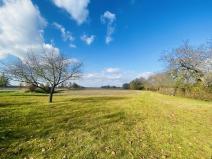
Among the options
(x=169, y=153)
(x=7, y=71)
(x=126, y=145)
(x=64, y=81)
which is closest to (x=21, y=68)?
(x=7, y=71)

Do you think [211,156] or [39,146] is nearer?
[211,156]

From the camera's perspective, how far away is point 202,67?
13.2m

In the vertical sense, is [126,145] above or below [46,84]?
below

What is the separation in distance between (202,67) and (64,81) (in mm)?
17521

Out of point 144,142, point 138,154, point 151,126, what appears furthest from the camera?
point 151,126

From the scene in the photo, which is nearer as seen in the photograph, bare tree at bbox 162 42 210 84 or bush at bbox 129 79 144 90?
bare tree at bbox 162 42 210 84

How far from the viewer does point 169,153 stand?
5801mm

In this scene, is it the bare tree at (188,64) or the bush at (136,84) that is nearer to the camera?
the bare tree at (188,64)

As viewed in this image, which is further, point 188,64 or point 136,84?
point 136,84

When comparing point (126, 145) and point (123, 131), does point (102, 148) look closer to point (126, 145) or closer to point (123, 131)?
point (126, 145)

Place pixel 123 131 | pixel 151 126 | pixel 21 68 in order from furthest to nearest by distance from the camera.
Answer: pixel 21 68 → pixel 151 126 → pixel 123 131

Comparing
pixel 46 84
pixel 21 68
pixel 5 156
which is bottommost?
pixel 5 156

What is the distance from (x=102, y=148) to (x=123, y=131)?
2537mm

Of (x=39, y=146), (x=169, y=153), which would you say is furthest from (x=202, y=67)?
(x=39, y=146)
